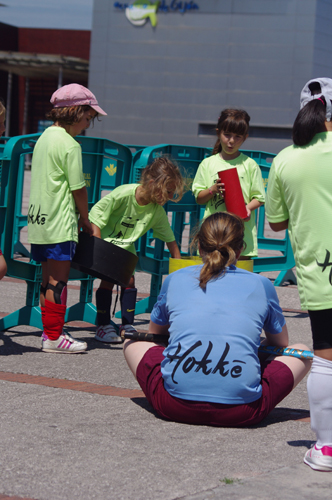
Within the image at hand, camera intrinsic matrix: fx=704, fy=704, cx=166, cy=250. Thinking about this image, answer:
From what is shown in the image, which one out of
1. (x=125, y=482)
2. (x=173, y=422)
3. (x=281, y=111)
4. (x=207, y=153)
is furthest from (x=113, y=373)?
(x=281, y=111)

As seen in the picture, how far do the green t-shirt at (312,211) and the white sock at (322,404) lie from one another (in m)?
0.28

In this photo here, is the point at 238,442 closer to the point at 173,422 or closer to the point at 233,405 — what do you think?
the point at 233,405

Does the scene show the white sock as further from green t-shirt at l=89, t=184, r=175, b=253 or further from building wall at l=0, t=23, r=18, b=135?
building wall at l=0, t=23, r=18, b=135

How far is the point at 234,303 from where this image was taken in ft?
10.9

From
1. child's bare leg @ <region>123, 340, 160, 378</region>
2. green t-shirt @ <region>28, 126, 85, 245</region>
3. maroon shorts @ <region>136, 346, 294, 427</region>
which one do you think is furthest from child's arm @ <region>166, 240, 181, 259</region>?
maroon shorts @ <region>136, 346, 294, 427</region>

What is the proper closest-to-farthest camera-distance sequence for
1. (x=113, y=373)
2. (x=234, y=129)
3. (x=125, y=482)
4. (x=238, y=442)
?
(x=125, y=482) → (x=238, y=442) → (x=113, y=373) → (x=234, y=129)

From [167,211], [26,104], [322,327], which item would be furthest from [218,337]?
[26,104]

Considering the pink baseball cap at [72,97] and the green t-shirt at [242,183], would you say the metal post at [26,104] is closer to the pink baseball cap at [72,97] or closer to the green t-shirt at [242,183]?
the green t-shirt at [242,183]

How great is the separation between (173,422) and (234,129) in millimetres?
2627

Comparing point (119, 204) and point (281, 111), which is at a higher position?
point (281, 111)

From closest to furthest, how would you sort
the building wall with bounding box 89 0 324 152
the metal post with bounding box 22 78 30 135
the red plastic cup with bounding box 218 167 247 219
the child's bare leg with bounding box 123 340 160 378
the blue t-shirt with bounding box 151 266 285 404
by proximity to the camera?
1. the blue t-shirt with bounding box 151 266 285 404
2. the child's bare leg with bounding box 123 340 160 378
3. the red plastic cup with bounding box 218 167 247 219
4. the building wall with bounding box 89 0 324 152
5. the metal post with bounding box 22 78 30 135

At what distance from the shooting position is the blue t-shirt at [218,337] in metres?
3.27

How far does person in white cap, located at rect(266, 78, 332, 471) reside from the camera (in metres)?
2.88

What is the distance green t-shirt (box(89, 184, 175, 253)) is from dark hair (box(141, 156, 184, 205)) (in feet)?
0.50
